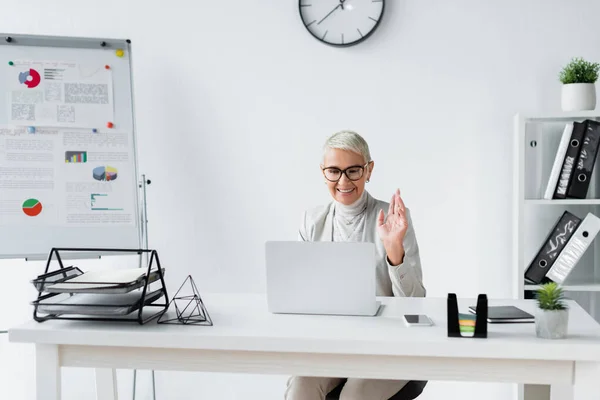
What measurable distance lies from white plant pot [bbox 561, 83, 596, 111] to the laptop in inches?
59.6

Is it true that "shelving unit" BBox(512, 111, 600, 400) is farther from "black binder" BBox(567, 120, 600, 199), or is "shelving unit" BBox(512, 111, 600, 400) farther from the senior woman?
the senior woman

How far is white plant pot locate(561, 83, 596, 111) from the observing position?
8.71 ft

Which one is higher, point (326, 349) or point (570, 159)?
point (570, 159)

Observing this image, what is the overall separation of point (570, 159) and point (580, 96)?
0.27 metres

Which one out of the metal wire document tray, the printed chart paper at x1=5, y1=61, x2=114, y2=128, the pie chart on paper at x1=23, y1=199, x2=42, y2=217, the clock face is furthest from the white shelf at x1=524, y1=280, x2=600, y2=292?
the pie chart on paper at x1=23, y1=199, x2=42, y2=217

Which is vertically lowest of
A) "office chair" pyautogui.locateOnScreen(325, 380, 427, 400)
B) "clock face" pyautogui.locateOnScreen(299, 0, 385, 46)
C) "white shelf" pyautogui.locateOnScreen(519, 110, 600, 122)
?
"office chair" pyautogui.locateOnScreen(325, 380, 427, 400)

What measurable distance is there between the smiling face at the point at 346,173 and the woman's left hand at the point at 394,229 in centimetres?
21

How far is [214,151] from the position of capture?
306cm

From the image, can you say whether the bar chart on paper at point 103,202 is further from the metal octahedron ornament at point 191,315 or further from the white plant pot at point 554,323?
the white plant pot at point 554,323

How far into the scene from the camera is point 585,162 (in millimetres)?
2656

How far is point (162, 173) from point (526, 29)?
6.18ft

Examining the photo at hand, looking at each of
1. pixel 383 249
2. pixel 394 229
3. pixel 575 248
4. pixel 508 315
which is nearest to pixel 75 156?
pixel 383 249

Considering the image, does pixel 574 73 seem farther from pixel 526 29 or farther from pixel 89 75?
pixel 89 75

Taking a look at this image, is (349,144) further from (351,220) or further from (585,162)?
(585,162)
